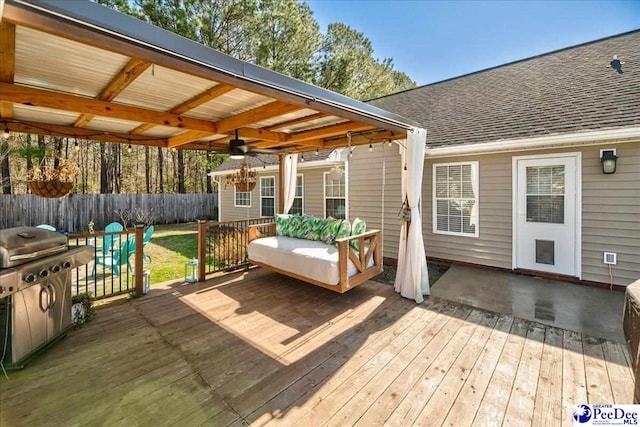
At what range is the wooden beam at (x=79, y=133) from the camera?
3.98m

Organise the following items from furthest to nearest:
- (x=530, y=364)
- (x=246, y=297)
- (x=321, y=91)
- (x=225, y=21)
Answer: (x=225, y=21)
(x=246, y=297)
(x=321, y=91)
(x=530, y=364)

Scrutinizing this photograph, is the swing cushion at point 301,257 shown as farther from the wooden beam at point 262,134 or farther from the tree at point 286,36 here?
the tree at point 286,36

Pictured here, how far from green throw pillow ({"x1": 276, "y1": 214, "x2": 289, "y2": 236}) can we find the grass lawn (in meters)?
2.01

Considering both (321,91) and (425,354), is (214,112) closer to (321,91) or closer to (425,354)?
(321,91)

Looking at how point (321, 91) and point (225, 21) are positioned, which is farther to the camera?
point (225, 21)

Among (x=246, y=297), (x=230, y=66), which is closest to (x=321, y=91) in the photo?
(x=230, y=66)

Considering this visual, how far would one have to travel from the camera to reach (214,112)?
3.73 meters

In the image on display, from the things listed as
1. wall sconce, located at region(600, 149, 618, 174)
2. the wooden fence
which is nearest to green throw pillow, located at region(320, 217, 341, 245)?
wall sconce, located at region(600, 149, 618, 174)

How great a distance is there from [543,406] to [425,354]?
94 centimetres

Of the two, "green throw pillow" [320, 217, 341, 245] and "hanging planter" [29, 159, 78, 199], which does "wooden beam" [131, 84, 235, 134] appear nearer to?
"hanging planter" [29, 159, 78, 199]

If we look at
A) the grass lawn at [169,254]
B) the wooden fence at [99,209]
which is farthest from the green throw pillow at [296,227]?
the wooden fence at [99,209]

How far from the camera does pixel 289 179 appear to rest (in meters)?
6.46

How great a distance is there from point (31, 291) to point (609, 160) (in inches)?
295

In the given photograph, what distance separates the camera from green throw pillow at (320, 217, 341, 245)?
491cm
